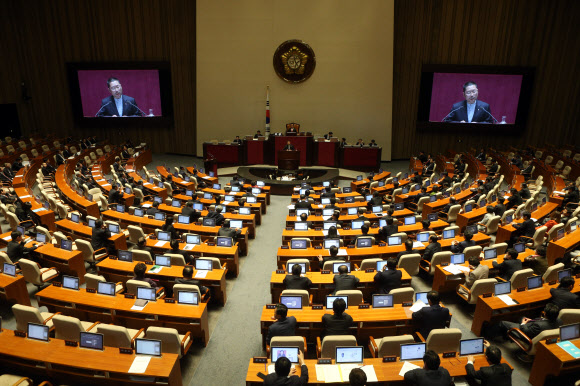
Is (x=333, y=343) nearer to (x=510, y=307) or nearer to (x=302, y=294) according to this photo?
(x=302, y=294)

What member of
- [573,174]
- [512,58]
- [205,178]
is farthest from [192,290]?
[512,58]

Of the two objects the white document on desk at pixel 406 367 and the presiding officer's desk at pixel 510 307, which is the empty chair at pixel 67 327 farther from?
the presiding officer's desk at pixel 510 307

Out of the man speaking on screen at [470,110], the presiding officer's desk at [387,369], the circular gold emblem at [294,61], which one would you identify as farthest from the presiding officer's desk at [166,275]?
the man speaking on screen at [470,110]

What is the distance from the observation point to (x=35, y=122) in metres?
23.0

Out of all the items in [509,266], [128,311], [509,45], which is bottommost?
[128,311]

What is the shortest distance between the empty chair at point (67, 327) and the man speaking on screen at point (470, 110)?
19.7m

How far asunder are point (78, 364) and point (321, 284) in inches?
153

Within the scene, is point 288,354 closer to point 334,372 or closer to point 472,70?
point 334,372

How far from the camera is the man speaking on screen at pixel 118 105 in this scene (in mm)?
21641

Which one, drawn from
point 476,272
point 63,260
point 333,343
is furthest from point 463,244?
point 63,260

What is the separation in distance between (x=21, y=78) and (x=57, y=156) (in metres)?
8.60

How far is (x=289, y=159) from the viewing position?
698 inches

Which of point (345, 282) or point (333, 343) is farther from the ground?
point (345, 282)

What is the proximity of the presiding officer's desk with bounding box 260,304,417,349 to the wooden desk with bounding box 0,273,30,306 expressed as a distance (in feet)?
15.0
